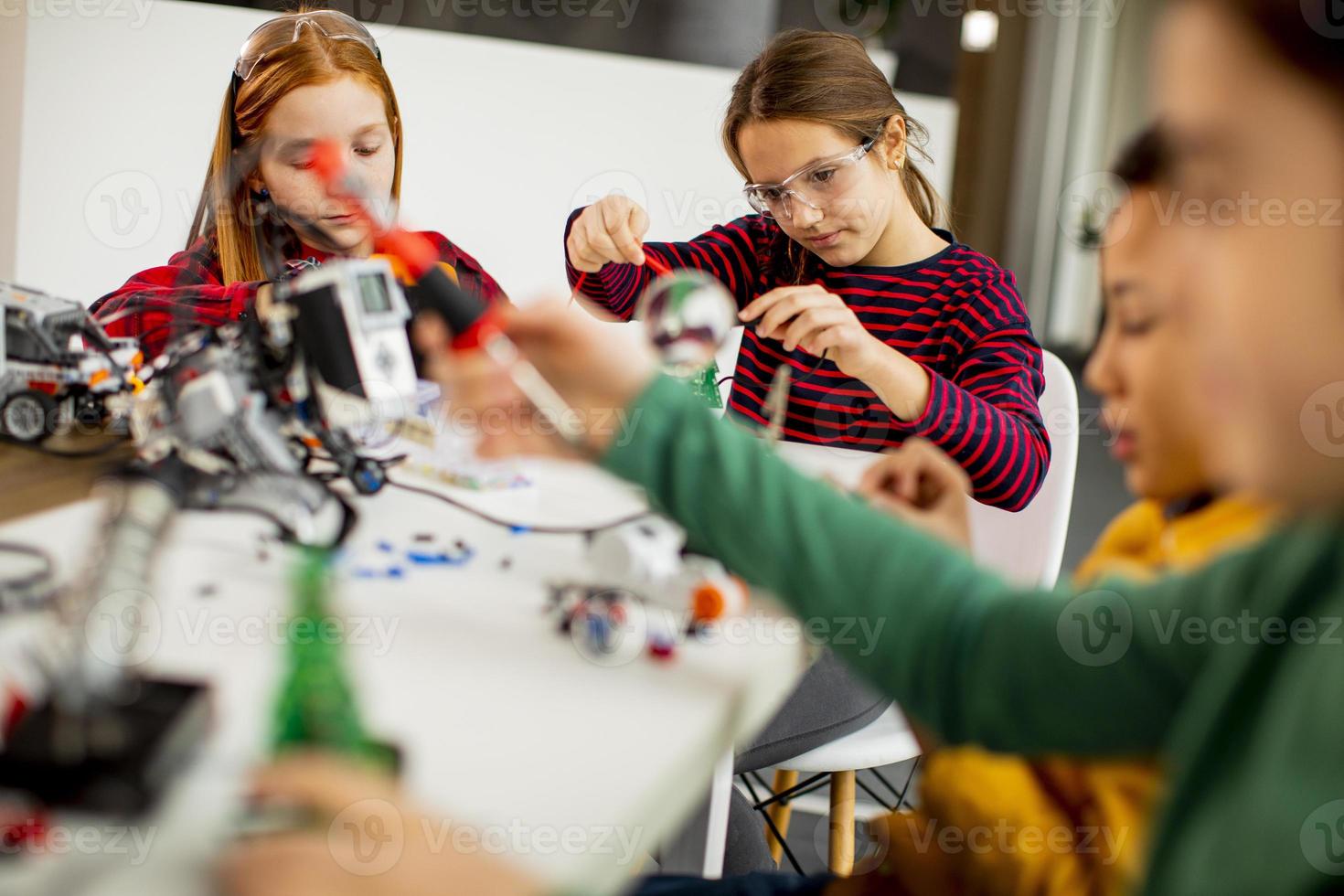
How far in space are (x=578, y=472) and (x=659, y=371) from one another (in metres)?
0.30

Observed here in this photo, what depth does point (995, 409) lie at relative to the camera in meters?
1.09

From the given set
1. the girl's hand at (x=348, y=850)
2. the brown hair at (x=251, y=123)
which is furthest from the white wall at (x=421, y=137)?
the girl's hand at (x=348, y=850)

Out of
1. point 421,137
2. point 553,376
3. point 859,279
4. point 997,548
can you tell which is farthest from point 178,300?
point 421,137

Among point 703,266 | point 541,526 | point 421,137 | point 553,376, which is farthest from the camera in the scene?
point 421,137

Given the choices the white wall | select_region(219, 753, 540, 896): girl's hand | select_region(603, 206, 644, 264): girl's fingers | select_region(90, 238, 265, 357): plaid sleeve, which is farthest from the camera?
the white wall

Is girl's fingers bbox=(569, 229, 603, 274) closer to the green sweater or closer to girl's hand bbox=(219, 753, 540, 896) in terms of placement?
the green sweater

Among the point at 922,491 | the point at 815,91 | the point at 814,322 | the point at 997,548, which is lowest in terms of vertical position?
the point at 997,548

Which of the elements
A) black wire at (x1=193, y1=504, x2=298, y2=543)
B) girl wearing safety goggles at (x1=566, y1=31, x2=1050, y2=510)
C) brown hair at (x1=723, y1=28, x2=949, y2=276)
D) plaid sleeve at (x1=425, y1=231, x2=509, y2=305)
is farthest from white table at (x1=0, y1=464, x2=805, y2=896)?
brown hair at (x1=723, y1=28, x2=949, y2=276)

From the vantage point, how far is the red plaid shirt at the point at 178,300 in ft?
3.10

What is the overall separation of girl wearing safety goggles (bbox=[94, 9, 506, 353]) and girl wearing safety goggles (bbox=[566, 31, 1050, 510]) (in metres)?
0.25

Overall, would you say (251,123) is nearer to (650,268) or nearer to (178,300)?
(178,300)

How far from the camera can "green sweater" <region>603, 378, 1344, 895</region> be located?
1.25ft

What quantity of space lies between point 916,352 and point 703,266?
0.32m

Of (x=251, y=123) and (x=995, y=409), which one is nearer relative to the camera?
(x=995, y=409)
